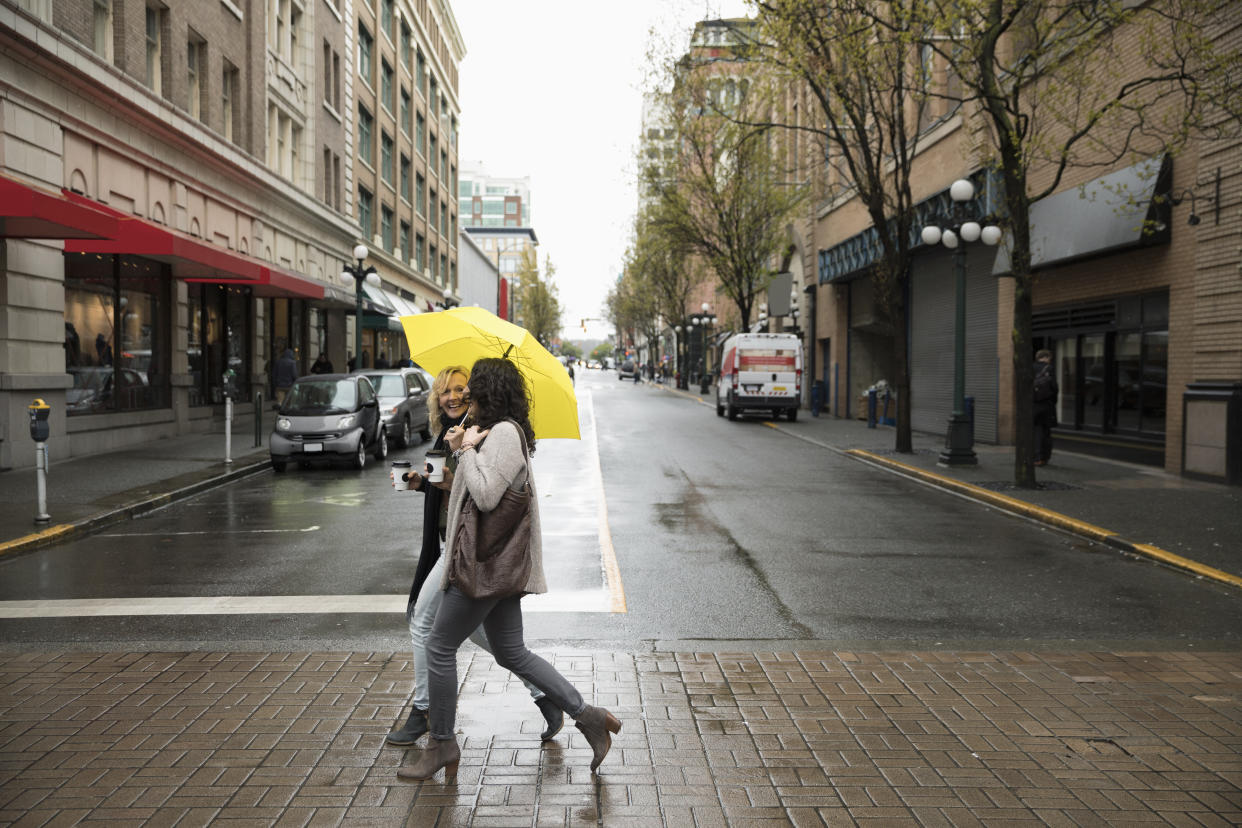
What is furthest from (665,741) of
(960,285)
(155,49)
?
(155,49)

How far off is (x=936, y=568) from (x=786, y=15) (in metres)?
10.6

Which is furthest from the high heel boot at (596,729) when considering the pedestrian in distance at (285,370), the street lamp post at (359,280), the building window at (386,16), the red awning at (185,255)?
the building window at (386,16)

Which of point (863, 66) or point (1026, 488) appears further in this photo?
point (863, 66)

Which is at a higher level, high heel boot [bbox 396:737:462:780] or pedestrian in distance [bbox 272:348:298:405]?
pedestrian in distance [bbox 272:348:298:405]

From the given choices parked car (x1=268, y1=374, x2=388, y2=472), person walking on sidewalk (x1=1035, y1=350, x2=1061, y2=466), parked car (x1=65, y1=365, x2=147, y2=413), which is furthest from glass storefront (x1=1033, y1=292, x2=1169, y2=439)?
parked car (x1=65, y1=365, x2=147, y2=413)

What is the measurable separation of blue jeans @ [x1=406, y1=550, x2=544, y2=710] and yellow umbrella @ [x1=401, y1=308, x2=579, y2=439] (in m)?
0.82

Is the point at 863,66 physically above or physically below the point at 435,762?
above

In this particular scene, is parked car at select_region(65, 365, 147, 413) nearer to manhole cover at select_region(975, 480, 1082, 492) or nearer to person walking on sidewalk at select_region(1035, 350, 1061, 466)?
manhole cover at select_region(975, 480, 1082, 492)

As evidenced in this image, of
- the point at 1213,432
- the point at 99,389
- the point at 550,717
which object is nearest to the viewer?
the point at 550,717

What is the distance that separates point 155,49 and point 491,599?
68.1 ft

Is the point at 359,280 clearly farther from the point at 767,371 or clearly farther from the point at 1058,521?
the point at 1058,521

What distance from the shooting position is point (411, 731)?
4.58 metres

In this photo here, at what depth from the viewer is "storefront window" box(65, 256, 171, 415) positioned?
17500mm

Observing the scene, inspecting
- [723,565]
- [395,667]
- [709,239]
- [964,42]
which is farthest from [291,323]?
[395,667]
